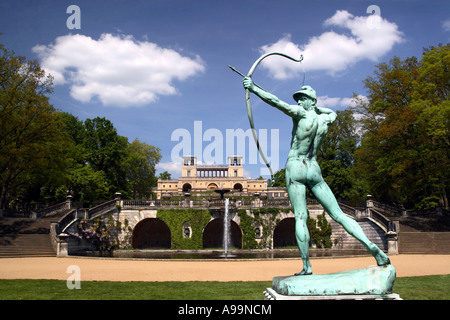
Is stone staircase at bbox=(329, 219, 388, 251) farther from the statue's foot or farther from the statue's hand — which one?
the statue's hand

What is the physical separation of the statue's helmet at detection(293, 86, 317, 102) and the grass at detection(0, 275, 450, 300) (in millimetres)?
4271

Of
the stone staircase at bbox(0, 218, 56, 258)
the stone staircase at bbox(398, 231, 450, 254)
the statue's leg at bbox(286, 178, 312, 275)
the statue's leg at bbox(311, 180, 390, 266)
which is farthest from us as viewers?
the stone staircase at bbox(398, 231, 450, 254)

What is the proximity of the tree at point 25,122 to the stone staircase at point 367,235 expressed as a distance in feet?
82.2

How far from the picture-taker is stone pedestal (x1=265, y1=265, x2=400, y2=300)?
537 centimetres

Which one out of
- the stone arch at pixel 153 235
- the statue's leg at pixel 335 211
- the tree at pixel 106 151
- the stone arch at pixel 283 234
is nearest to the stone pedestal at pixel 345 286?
the statue's leg at pixel 335 211

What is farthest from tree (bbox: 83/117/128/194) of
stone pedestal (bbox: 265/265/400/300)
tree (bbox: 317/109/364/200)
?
Answer: stone pedestal (bbox: 265/265/400/300)

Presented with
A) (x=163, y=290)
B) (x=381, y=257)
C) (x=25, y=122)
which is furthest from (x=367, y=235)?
(x=25, y=122)

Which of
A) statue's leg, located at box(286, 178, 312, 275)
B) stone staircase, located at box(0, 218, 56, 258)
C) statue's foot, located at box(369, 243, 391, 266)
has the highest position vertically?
statue's leg, located at box(286, 178, 312, 275)

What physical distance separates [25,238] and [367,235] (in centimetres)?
2451

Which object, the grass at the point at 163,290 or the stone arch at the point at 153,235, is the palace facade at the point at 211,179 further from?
the grass at the point at 163,290

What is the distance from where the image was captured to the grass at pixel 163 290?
313 inches

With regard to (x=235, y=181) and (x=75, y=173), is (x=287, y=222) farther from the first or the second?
(x=235, y=181)

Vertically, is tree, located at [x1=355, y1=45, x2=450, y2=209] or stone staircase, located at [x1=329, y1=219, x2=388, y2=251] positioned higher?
tree, located at [x1=355, y1=45, x2=450, y2=209]
